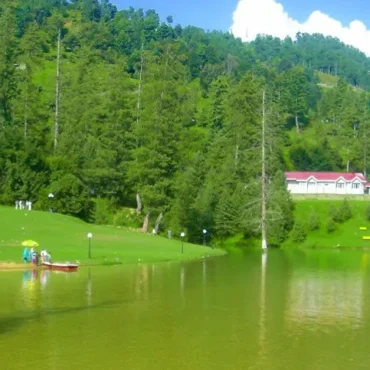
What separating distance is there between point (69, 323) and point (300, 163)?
10511 centimetres

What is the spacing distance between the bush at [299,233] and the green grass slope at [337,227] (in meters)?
0.62

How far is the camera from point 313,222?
8731cm

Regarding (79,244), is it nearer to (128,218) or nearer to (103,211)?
(103,211)

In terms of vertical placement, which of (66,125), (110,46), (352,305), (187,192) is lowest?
(352,305)

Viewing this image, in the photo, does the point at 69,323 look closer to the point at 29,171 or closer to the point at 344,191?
the point at 29,171

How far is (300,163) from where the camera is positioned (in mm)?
126000

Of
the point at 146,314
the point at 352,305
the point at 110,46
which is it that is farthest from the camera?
the point at 110,46

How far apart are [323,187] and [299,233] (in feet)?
108

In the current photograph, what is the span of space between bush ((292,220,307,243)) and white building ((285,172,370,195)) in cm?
2967

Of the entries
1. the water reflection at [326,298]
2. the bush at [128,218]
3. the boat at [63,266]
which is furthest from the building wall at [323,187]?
the boat at [63,266]

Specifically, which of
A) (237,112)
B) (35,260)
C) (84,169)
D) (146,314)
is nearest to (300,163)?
(237,112)

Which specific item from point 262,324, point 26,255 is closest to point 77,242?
point 26,255

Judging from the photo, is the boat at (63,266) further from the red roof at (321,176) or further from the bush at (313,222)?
the red roof at (321,176)

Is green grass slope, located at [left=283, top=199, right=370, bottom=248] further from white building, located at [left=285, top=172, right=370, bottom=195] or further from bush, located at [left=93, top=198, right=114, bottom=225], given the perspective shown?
bush, located at [left=93, top=198, right=114, bottom=225]
